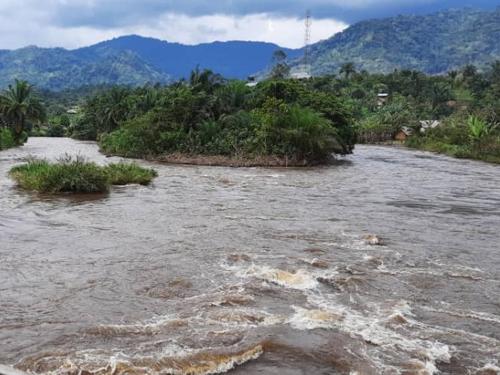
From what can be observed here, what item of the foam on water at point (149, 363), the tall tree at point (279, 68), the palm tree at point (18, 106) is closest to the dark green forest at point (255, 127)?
the palm tree at point (18, 106)

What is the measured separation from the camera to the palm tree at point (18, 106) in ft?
160

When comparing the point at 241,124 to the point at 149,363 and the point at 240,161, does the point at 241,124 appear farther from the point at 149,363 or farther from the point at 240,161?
the point at 149,363

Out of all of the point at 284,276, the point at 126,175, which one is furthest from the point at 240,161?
the point at 284,276

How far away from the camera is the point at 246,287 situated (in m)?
8.62

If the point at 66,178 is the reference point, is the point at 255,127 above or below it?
above

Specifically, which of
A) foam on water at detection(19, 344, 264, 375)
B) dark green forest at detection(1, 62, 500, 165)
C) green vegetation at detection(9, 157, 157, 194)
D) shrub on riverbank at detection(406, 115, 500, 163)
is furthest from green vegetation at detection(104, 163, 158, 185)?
shrub on riverbank at detection(406, 115, 500, 163)

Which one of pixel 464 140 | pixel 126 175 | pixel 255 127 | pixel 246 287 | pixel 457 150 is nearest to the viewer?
pixel 246 287

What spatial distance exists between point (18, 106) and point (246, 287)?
45.7m

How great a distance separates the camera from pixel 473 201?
19281mm

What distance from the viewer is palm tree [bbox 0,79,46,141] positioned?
48.7 metres

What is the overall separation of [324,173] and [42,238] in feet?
59.5

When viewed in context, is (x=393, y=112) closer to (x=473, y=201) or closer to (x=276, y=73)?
(x=276, y=73)

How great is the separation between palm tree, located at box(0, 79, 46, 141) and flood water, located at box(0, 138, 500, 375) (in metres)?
34.6

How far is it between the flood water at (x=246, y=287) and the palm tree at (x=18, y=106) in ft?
114
